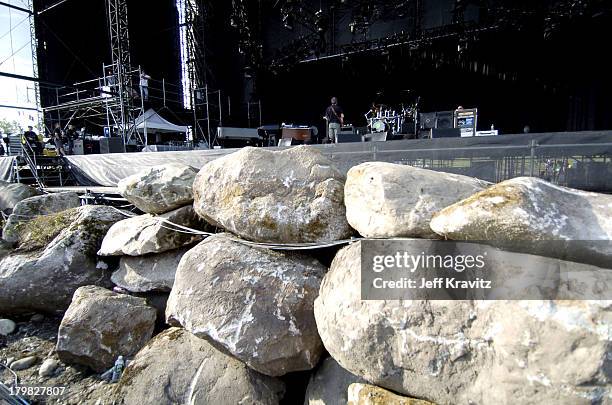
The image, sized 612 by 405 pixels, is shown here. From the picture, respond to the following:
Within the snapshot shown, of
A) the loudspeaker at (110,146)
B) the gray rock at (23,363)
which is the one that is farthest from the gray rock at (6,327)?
the loudspeaker at (110,146)

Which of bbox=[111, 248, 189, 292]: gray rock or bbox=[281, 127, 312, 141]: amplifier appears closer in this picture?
bbox=[111, 248, 189, 292]: gray rock

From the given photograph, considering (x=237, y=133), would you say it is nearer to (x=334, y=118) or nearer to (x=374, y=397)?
(x=334, y=118)

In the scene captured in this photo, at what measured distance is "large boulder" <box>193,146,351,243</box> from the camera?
2174 millimetres

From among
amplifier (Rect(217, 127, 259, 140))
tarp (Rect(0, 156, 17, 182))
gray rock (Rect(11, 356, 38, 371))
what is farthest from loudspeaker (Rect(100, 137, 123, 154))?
gray rock (Rect(11, 356, 38, 371))

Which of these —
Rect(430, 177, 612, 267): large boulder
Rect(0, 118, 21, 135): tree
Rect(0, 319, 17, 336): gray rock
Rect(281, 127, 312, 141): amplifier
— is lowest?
Rect(0, 319, 17, 336): gray rock

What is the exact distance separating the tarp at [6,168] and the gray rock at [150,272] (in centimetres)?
638

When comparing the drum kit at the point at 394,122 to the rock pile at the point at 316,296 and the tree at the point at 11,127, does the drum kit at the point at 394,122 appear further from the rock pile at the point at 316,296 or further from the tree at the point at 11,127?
the tree at the point at 11,127

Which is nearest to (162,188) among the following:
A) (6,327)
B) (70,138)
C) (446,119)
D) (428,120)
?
(6,327)

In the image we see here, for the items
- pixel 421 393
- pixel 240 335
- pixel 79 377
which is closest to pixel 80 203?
pixel 79 377

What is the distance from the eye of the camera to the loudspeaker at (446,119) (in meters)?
8.48

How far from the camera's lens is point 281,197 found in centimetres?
224

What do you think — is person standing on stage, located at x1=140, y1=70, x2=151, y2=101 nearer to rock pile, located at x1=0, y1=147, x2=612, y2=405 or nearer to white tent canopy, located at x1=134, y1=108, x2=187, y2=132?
Result: white tent canopy, located at x1=134, y1=108, x2=187, y2=132

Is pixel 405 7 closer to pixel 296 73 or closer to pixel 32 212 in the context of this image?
pixel 296 73

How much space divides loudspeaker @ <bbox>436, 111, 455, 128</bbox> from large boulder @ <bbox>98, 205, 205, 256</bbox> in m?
7.32
